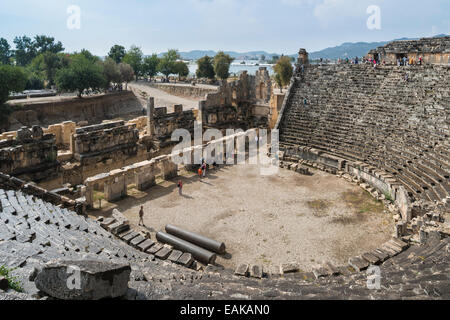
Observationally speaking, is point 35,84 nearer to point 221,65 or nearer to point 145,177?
point 221,65

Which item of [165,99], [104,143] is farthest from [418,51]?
[165,99]

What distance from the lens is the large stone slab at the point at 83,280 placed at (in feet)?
16.1

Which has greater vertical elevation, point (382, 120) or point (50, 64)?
point (50, 64)

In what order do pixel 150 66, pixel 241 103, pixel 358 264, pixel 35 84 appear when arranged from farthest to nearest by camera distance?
pixel 150 66 → pixel 35 84 → pixel 241 103 → pixel 358 264

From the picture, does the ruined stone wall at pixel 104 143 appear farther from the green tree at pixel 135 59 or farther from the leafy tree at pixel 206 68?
the green tree at pixel 135 59

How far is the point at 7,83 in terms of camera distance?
35.4 metres

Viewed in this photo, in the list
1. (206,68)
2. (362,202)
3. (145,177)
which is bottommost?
(362,202)

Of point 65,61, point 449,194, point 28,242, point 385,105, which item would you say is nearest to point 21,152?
point 28,242

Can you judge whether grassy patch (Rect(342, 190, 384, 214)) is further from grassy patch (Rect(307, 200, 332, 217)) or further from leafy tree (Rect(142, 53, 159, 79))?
leafy tree (Rect(142, 53, 159, 79))

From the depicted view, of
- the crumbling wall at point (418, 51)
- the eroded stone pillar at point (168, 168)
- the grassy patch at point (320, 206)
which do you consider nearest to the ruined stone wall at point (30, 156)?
the eroded stone pillar at point (168, 168)

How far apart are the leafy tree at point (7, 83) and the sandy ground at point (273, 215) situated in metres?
22.8

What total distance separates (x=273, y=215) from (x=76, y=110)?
32.9 metres

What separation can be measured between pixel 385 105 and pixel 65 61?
49.3 meters

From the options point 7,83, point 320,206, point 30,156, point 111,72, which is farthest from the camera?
point 111,72
